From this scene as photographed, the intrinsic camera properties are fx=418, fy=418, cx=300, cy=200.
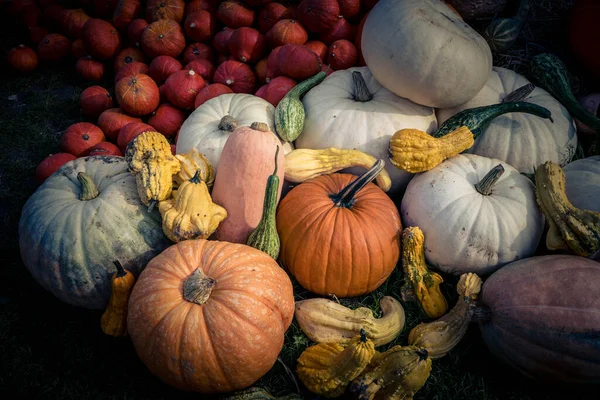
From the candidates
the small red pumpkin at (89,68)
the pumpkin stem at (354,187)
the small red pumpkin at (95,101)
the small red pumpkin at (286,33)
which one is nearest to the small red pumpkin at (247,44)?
the small red pumpkin at (286,33)

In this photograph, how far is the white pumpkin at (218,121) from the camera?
3.05m

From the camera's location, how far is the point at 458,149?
9.45ft

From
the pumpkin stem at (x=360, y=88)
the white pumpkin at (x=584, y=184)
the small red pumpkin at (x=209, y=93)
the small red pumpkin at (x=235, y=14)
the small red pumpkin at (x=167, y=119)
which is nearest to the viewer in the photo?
the white pumpkin at (x=584, y=184)

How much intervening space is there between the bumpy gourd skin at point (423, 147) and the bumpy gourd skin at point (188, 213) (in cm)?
130

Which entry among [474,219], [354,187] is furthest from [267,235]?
[474,219]

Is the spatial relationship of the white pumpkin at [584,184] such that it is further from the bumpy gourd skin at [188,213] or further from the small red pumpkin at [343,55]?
the bumpy gourd skin at [188,213]

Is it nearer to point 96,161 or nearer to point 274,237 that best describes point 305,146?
point 274,237

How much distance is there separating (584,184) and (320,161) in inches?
70.3

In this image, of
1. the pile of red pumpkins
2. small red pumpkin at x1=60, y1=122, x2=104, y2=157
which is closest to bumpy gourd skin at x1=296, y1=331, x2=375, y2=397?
the pile of red pumpkins

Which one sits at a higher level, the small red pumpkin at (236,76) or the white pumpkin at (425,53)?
the white pumpkin at (425,53)

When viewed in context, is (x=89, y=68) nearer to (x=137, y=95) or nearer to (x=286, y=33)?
(x=137, y=95)

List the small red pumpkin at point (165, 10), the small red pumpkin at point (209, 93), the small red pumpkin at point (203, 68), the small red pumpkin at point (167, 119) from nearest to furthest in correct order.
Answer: the small red pumpkin at point (209, 93)
the small red pumpkin at point (167, 119)
the small red pumpkin at point (203, 68)
the small red pumpkin at point (165, 10)

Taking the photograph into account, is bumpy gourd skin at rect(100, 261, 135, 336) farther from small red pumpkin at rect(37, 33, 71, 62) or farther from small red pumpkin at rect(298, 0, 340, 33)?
small red pumpkin at rect(37, 33, 71, 62)

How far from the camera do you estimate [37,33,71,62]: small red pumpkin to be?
201 inches
